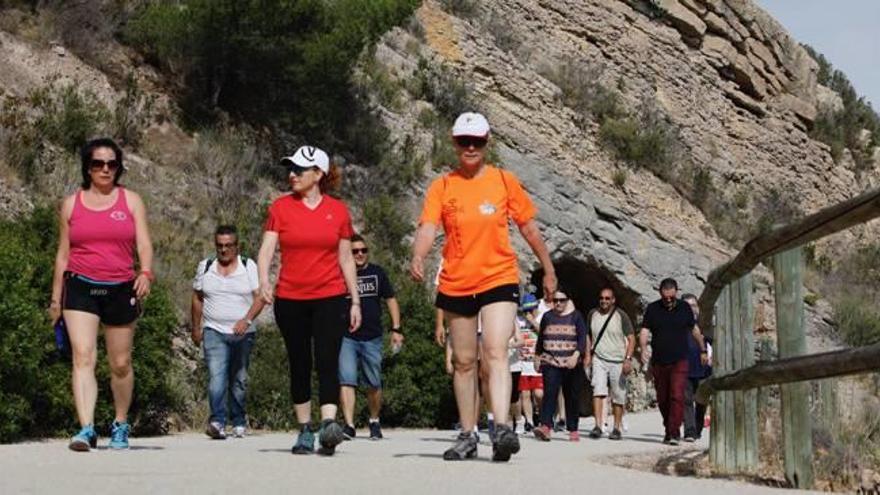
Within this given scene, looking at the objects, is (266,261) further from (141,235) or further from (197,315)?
(197,315)

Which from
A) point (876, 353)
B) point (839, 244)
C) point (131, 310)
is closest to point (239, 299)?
point (131, 310)

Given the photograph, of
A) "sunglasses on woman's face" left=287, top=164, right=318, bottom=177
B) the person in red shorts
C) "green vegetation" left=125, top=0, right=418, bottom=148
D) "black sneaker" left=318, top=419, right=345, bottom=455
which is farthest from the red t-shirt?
"green vegetation" left=125, top=0, right=418, bottom=148

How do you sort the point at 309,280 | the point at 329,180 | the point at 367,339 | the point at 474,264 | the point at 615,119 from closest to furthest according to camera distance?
the point at 474,264, the point at 309,280, the point at 329,180, the point at 367,339, the point at 615,119

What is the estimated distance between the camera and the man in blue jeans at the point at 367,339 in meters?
13.6

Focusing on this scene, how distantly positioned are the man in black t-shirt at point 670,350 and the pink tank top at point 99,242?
→ 263 inches

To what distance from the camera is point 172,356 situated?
14992 mm

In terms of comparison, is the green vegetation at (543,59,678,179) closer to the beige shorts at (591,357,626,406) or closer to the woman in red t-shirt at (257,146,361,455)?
the beige shorts at (591,357,626,406)

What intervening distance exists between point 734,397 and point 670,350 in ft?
17.7

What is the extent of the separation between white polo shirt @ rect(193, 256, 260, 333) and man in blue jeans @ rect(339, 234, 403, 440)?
102cm

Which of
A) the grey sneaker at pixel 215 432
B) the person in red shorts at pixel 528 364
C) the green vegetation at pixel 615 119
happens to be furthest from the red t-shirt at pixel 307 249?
the green vegetation at pixel 615 119

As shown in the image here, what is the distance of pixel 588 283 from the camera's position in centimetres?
2762

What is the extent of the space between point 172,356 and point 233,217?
5.92 m

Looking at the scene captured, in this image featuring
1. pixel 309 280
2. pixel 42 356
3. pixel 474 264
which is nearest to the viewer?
pixel 474 264

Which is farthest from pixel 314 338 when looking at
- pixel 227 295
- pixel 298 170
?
pixel 227 295
